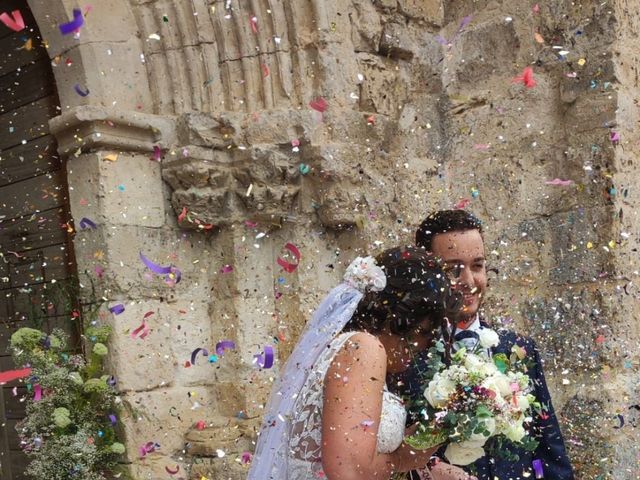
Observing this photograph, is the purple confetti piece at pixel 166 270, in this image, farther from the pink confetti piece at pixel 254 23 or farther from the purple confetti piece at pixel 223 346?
the pink confetti piece at pixel 254 23

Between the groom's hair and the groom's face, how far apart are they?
17mm

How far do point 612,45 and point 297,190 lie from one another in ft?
5.43

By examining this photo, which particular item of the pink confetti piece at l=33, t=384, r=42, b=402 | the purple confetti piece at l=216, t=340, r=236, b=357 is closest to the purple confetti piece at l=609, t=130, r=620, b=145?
the purple confetti piece at l=216, t=340, r=236, b=357

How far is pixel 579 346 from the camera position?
12.2 feet

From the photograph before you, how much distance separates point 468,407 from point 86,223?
2189 mm

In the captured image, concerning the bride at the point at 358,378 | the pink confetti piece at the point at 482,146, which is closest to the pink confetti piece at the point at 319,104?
the pink confetti piece at the point at 482,146

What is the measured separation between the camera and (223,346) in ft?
12.8

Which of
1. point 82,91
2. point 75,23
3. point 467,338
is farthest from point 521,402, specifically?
point 75,23

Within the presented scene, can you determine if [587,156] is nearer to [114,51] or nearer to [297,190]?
[297,190]

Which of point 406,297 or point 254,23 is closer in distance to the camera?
point 406,297

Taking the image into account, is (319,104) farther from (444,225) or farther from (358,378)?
(358,378)

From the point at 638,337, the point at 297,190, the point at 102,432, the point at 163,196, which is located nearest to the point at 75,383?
the point at 102,432

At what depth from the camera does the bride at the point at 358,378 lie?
83.6 inches

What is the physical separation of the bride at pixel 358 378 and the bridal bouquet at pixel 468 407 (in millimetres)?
97
